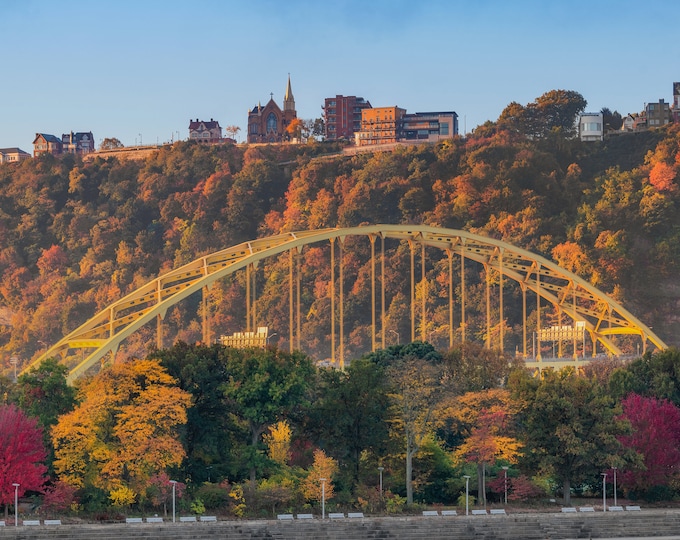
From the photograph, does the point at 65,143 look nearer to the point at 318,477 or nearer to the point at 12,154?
the point at 12,154

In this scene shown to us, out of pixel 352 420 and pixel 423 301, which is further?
pixel 423 301

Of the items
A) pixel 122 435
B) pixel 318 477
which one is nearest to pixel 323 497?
pixel 318 477

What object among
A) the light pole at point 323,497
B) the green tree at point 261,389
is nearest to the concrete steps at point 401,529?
the light pole at point 323,497

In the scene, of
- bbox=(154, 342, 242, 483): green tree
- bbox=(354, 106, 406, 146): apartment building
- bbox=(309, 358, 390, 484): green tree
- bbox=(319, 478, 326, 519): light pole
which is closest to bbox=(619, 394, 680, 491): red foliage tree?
bbox=(309, 358, 390, 484): green tree

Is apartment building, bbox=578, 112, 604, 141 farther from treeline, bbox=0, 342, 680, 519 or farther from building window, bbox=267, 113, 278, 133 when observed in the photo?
treeline, bbox=0, 342, 680, 519

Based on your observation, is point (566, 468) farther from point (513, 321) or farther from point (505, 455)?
point (513, 321)


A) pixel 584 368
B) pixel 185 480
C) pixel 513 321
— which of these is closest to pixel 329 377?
pixel 185 480
